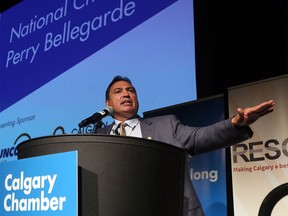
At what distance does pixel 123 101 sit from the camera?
2.54 m

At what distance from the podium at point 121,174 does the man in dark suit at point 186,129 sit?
464 mm

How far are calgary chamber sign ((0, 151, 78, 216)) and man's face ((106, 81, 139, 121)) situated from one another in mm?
1271

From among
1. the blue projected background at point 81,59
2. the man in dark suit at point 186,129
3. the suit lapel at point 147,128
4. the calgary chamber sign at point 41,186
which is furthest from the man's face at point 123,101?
the calgary chamber sign at point 41,186

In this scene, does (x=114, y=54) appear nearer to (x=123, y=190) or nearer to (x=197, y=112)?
(x=197, y=112)

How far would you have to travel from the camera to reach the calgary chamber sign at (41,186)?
1.06 meters

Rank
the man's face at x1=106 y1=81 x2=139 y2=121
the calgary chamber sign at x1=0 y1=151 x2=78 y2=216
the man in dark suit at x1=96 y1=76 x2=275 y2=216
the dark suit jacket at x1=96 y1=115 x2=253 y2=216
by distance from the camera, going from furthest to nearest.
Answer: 1. the man's face at x1=106 y1=81 x2=139 y2=121
2. the dark suit jacket at x1=96 y1=115 x2=253 y2=216
3. the man in dark suit at x1=96 y1=76 x2=275 y2=216
4. the calgary chamber sign at x1=0 y1=151 x2=78 y2=216

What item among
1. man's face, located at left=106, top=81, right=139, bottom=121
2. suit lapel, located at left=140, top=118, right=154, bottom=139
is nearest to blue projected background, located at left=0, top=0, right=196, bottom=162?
man's face, located at left=106, top=81, right=139, bottom=121

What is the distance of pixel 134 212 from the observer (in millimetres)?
1088

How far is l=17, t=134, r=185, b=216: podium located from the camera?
107cm

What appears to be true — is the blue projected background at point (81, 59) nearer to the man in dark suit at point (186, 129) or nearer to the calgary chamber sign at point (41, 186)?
the man in dark suit at point (186, 129)

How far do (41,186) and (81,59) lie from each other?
279cm

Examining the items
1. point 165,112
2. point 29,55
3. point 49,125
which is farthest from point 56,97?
point 165,112

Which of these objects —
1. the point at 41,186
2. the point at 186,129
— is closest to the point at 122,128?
the point at 186,129

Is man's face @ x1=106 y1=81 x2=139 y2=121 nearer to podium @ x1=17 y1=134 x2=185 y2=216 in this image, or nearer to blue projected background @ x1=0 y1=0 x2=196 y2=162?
blue projected background @ x1=0 y1=0 x2=196 y2=162
